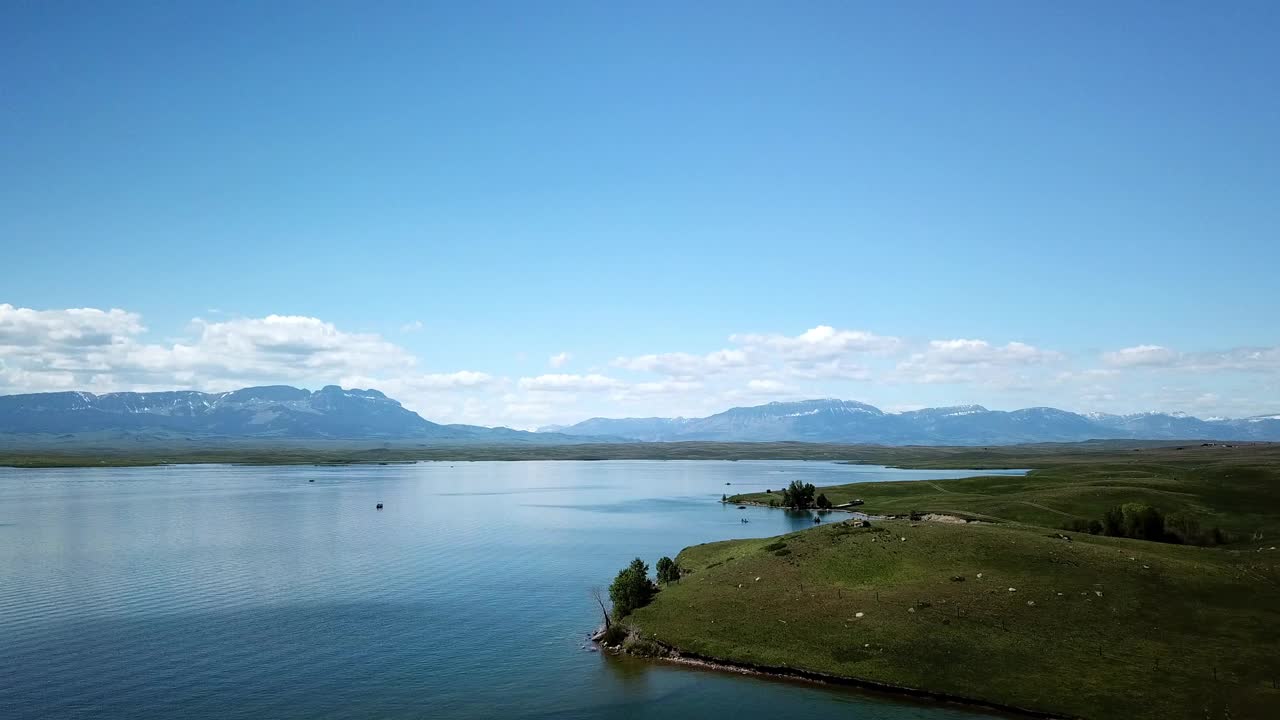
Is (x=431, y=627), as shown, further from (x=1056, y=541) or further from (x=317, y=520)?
(x=317, y=520)

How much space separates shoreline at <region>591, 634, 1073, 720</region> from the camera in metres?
51.0

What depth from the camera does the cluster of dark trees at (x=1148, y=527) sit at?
98188 mm

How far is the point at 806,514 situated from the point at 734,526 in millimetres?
30724

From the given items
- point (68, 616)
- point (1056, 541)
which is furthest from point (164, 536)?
point (1056, 541)

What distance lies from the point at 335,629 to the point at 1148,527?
103 m

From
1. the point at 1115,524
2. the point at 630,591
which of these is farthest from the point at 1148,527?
the point at 630,591

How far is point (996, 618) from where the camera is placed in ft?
204

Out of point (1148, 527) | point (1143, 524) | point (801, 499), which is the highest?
point (1143, 524)

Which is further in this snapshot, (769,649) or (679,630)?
(679,630)

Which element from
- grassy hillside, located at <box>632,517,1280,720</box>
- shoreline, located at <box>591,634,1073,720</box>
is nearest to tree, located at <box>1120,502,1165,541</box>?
grassy hillside, located at <box>632,517,1280,720</box>

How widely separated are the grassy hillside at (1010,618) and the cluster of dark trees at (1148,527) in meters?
12.2

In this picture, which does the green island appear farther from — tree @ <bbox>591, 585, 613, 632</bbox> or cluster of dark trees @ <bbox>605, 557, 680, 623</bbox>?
tree @ <bbox>591, 585, 613, 632</bbox>

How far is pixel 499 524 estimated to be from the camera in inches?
6270

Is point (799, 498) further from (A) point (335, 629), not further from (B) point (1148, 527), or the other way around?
(A) point (335, 629)
